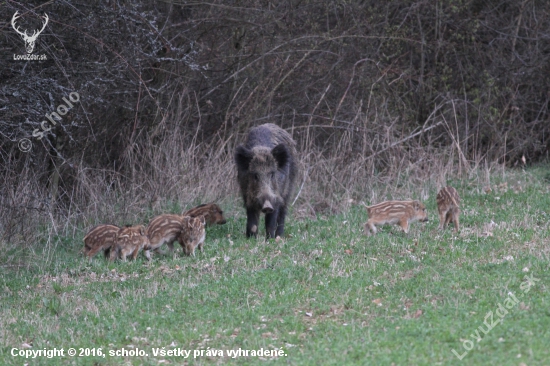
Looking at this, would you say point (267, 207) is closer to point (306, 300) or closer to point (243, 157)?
point (243, 157)

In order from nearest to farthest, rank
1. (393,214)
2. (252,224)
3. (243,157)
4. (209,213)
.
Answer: (393,214) → (252,224) → (243,157) → (209,213)

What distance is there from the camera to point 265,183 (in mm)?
11617

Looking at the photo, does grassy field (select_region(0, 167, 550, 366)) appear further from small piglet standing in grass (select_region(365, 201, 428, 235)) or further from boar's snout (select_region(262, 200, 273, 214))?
boar's snout (select_region(262, 200, 273, 214))

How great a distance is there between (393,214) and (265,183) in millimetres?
1857

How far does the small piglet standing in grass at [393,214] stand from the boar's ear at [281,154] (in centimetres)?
148

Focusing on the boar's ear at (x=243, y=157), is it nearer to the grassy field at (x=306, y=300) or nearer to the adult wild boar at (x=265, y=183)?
the adult wild boar at (x=265, y=183)

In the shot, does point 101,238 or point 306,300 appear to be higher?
point 101,238

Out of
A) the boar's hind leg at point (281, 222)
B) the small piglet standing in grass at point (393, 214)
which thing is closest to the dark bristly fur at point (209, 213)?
the boar's hind leg at point (281, 222)

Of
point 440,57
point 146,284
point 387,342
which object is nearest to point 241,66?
point 440,57

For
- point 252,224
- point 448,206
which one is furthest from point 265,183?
point 448,206

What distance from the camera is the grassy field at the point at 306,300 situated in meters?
6.80

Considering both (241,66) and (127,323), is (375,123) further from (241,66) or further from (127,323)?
(127,323)

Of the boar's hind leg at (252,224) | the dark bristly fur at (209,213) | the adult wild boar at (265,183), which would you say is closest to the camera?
the adult wild boar at (265,183)

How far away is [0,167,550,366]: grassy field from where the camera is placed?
22.3 ft
